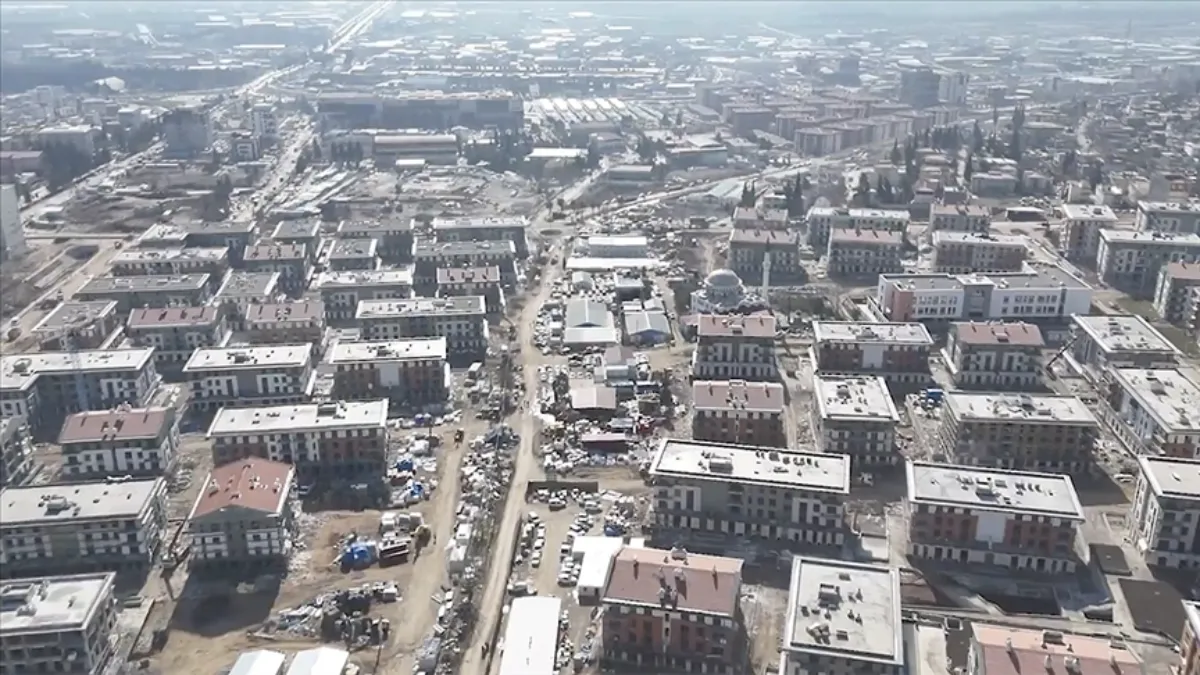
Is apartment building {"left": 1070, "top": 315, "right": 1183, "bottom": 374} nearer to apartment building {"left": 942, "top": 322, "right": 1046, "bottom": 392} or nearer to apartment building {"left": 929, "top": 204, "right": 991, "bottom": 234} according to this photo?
apartment building {"left": 942, "top": 322, "right": 1046, "bottom": 392}

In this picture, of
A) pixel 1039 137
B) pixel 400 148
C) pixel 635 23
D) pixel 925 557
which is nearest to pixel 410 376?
pixel 925 557

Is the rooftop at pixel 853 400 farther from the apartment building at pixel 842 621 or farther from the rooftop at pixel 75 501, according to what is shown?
the rooftop at pixel 75 501

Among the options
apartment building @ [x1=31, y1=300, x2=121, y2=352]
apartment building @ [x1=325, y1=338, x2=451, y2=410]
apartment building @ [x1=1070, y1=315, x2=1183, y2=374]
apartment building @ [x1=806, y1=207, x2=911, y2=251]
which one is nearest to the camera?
apartment building @ [x1=325, y1=338, x2=451, y2=410]

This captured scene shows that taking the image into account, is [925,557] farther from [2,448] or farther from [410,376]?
[2,448]

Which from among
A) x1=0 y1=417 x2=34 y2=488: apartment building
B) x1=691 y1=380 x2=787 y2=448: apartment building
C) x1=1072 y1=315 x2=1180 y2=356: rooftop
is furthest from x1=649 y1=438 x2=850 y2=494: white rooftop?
x1=0 y1=417 x2=34 y2=488: apartment building

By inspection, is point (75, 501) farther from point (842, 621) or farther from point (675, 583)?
point (842, 621)

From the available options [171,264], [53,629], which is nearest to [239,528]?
[53,629]

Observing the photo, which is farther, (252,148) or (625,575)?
(252,148)
